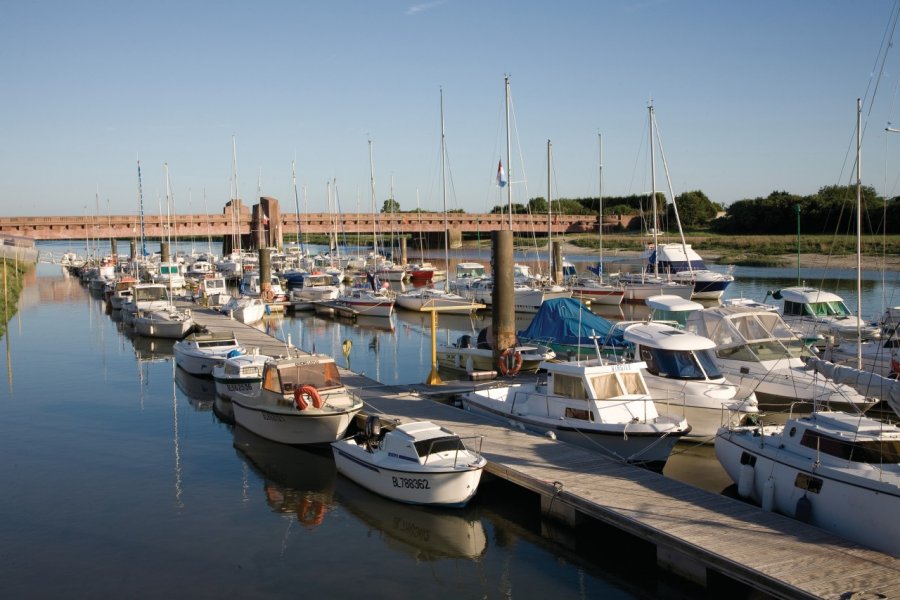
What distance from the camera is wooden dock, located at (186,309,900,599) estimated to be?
39.2 ft

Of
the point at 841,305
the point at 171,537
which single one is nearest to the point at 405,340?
the point at 841,305

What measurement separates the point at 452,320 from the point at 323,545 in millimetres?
36245

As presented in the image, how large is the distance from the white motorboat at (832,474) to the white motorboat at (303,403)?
32.7 feet

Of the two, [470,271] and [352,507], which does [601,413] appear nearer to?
[352,507]

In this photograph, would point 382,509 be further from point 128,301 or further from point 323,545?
point 128,301

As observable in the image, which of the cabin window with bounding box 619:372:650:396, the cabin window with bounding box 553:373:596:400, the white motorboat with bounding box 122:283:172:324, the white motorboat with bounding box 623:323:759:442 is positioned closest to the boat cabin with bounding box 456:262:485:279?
the white motorboat with bounding box 122:283:172:324

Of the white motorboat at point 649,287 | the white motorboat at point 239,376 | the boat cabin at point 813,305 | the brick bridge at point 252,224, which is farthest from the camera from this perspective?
the brick bridge at point 252,224

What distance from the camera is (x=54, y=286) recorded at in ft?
273

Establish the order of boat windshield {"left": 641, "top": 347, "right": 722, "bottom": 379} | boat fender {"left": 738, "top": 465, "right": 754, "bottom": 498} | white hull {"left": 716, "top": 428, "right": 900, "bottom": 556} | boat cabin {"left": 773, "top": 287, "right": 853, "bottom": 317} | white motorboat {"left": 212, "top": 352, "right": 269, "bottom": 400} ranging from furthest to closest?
boat cabin {"left": 773, "top": 287, "right": 853, "bottom": 317} → white motorboat {"left": 212, "top": 352, "right": 269, "bottom": 400} → boat windshield {"left": 641, "top": 347, "right": 722, "bottom": 379} → boat fender {"left": 738, "top": 465, "right": 754, "bottom": 498} → white hull {"left": 716, "top": 428, "right": 900, "bottom": 556}

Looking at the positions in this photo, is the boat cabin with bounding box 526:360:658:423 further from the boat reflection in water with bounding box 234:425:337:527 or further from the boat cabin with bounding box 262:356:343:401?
the boat cabin with bounding box 262:356:343:401

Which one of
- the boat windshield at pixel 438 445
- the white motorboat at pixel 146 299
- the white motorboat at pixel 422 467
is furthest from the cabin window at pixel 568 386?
the white motorboat at pixel 146 299

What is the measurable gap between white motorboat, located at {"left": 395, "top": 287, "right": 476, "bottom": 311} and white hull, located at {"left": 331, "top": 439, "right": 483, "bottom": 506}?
1374 inches

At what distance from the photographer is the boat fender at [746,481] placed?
53.2 feet

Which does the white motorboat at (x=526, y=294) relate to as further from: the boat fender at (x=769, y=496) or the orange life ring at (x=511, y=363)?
the boat fender at (x=769, y=496)
